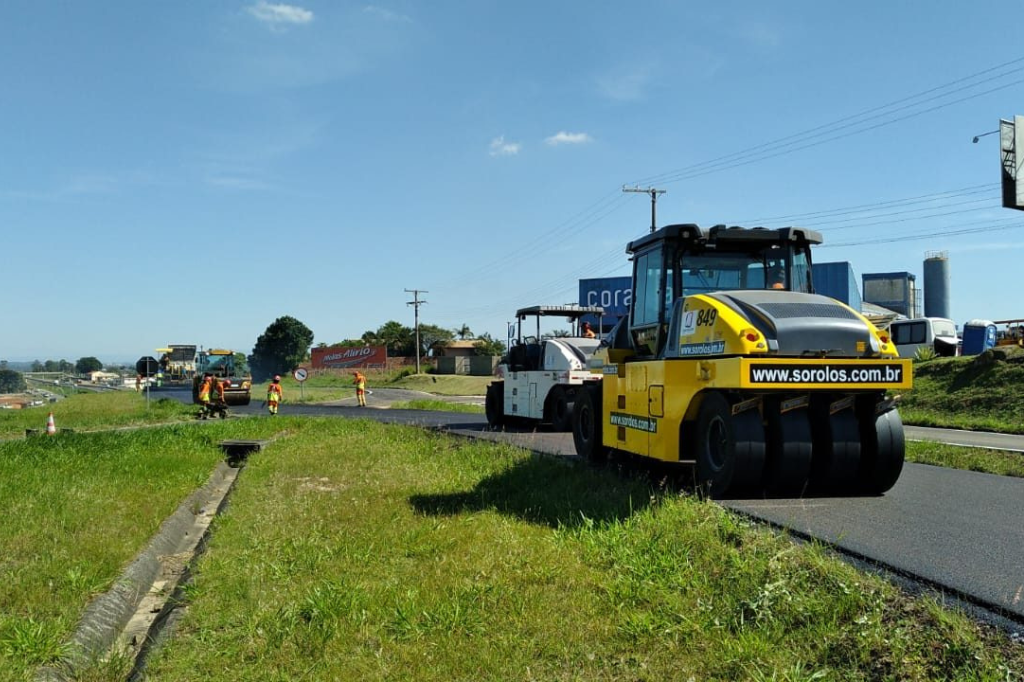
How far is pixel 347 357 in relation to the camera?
81.8 m

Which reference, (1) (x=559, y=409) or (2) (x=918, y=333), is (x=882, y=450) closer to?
(1) (x=559, y=409)

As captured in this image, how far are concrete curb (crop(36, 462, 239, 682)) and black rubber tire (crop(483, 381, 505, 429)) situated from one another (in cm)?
1006

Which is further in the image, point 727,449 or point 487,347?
point 487,347

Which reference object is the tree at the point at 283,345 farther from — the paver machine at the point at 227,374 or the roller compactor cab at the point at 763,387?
the roller compactor cab at the point at 763,387

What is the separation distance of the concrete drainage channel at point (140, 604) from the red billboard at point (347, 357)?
67230 millimetres

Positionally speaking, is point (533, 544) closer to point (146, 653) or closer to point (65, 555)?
point (146, 653)

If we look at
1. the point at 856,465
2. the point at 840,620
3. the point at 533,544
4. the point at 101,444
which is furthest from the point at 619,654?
the point at 101,444

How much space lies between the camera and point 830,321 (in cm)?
743

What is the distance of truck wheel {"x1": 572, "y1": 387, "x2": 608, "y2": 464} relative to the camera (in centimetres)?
1070

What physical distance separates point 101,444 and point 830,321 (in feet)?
39.7

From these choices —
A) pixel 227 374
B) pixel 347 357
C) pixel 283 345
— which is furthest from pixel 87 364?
pixel 227 374

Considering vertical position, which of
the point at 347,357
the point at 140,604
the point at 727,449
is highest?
the point at 347,357

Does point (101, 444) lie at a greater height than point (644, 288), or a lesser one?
lesser

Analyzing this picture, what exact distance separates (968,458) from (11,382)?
8888 cm
